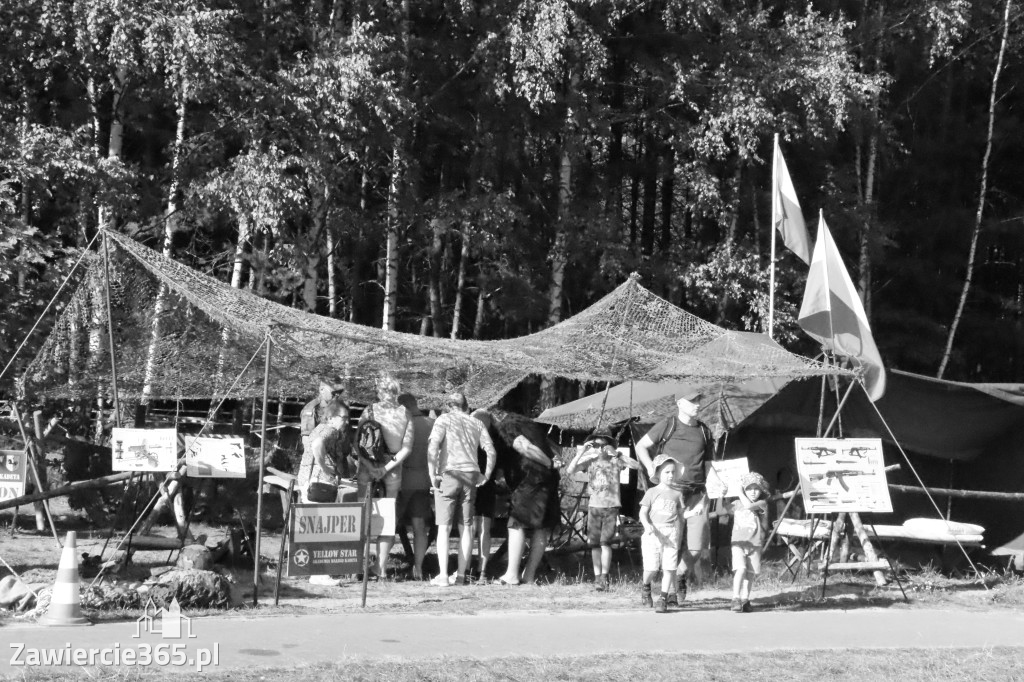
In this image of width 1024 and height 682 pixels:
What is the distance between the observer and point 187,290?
35.9ft

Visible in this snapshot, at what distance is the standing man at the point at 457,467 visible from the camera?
37.2 ft

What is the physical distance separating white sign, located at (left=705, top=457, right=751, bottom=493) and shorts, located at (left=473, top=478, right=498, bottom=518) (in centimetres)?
225

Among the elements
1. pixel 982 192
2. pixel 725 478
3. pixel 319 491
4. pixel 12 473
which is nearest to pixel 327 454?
pixel 319 491

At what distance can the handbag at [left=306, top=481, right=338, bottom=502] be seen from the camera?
10.9 m

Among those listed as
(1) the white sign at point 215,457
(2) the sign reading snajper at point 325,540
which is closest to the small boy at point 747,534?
(2) the sign reading snajper at point 325,540

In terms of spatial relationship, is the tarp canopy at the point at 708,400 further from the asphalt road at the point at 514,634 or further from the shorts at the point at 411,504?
the asphalt road at the point at 514,634

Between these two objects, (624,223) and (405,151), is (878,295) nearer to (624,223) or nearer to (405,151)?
(624,223)

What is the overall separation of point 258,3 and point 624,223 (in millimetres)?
8615

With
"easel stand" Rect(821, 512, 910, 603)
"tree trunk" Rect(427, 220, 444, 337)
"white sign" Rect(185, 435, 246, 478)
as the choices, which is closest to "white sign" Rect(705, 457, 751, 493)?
"easel stand" Rect(821, 512, 910, 603)

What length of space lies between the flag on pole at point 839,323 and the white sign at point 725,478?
228 centimetres

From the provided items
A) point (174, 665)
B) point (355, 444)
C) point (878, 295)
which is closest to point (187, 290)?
point (355, 444)

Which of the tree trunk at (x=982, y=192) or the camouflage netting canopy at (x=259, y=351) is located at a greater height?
the tree trunk at (x=982, y=192)

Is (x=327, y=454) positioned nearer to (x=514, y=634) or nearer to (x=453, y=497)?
Result: (x=453, y=497)

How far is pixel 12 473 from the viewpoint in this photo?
9852 mm
